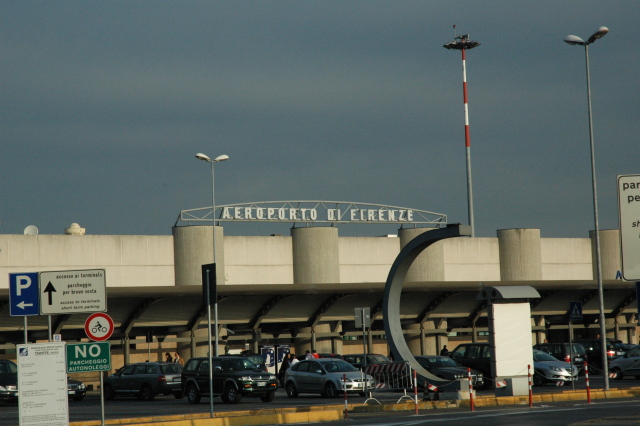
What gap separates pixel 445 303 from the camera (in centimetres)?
5144

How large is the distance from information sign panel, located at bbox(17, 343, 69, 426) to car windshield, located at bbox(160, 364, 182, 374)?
1829 centimetres

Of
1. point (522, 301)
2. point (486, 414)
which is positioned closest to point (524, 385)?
point (522, 301)

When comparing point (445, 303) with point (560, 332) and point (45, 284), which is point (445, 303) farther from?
point (45, 284)

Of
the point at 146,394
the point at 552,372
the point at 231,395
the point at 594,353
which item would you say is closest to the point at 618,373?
the point at 594,353

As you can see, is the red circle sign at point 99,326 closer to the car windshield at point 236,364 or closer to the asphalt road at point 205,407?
the asphalt road at point 205,407

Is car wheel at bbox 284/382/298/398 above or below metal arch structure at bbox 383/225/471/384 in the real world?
below

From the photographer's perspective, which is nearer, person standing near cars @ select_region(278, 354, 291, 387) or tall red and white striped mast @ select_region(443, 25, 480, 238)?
person standing near cars @ select_region(278, 354, 291, 387)

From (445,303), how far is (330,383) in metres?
20.1

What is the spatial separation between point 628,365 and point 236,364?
1539 centimetres

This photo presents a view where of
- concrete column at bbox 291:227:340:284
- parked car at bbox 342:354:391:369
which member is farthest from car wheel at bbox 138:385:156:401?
concrete column at bbox 291:227:340:284

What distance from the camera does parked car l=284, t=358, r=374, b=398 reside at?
3191 cm

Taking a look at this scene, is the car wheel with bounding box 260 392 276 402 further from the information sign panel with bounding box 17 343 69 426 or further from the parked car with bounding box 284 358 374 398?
the information sign panel with bounding box 17 343 69 426

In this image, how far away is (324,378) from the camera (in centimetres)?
3250

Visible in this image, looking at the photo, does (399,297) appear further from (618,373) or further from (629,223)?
(629,223)
